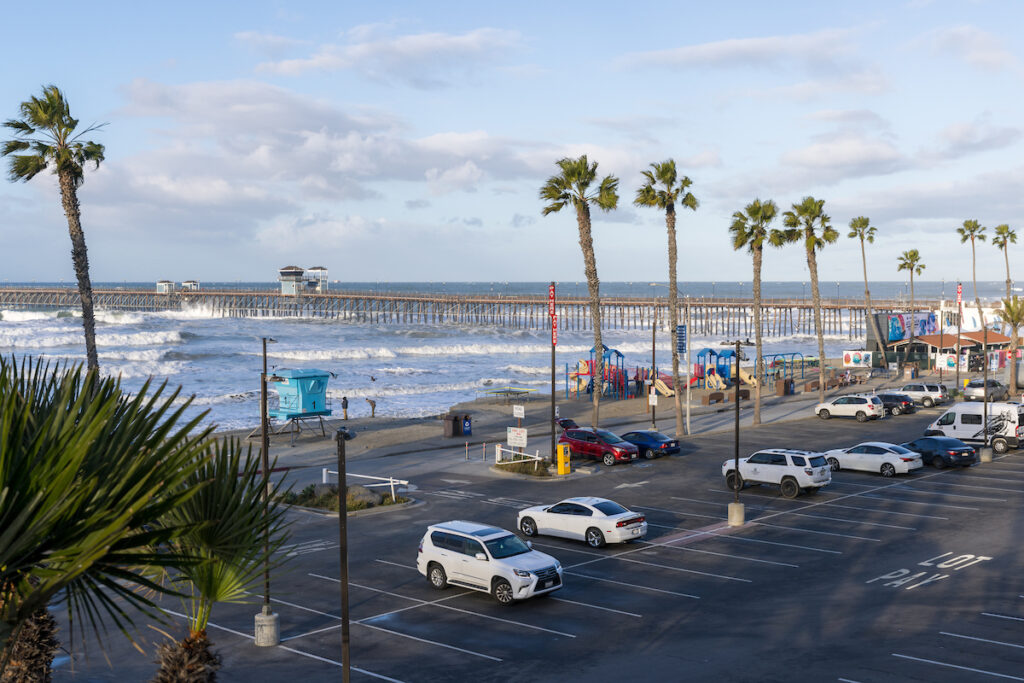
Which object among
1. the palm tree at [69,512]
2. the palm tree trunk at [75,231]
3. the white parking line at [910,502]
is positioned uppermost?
the palm tree trunk at [75,231]

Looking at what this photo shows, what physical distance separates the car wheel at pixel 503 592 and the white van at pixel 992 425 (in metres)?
32.9

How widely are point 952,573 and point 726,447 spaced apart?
23095mm

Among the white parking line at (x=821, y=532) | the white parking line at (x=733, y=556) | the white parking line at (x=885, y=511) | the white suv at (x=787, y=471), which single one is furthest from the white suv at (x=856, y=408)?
the white parking line at (x=733, y=556)

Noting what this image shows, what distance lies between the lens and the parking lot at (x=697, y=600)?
1798 centimetres

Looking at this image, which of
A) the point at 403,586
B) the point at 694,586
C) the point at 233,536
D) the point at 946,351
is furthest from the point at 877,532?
the point at 946,351

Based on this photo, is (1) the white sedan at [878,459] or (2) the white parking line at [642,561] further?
(1) the white sedan at [878,459]

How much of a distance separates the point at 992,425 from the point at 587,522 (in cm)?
2889

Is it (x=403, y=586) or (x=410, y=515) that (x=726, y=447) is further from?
(x=403, y=586)

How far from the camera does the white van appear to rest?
46062 millimetres

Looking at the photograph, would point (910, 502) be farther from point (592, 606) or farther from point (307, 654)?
point (307, 654)

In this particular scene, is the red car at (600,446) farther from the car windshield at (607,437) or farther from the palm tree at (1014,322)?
the palm tree at (1014,322)

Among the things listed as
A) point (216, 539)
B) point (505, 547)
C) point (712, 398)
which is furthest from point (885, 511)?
point (712, 398)

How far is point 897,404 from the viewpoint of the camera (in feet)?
195

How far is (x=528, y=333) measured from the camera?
160 m
